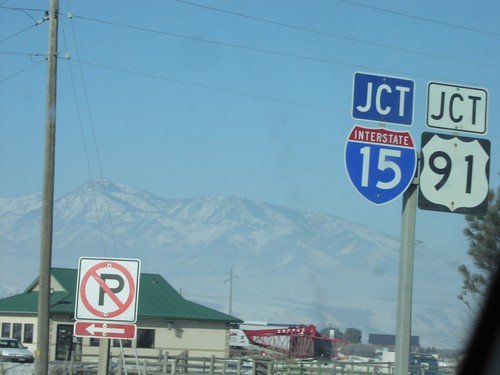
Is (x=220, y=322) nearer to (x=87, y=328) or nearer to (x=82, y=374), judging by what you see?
(x=82, y=374)

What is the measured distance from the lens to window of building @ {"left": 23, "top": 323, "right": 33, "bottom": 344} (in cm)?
5059

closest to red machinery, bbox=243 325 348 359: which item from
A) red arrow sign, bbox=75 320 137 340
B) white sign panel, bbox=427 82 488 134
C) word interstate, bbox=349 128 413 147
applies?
red arrow sign, bbox=75 320 137 340

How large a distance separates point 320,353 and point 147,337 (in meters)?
14.6

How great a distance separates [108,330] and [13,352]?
3334cm

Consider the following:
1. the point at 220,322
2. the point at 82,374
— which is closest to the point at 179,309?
the point at 220,322

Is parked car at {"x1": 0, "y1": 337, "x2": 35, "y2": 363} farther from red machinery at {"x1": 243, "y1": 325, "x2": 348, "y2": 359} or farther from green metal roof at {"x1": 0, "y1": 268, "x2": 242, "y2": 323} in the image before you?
red machinery at {"x1": 243, "y1": 325, "x2": 348, "y2": 359}

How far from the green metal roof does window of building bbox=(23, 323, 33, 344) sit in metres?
0.98

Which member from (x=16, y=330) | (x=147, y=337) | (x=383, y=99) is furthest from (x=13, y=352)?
(x=383, y=99)

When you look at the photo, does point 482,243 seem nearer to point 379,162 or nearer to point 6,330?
point 379,162

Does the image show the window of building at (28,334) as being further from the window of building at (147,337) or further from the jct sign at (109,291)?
the jct sign at (109,291)

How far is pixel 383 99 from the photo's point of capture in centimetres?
843

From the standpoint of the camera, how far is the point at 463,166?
8188 mm

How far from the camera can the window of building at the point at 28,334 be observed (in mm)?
50594

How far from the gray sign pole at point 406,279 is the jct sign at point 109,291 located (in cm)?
353
